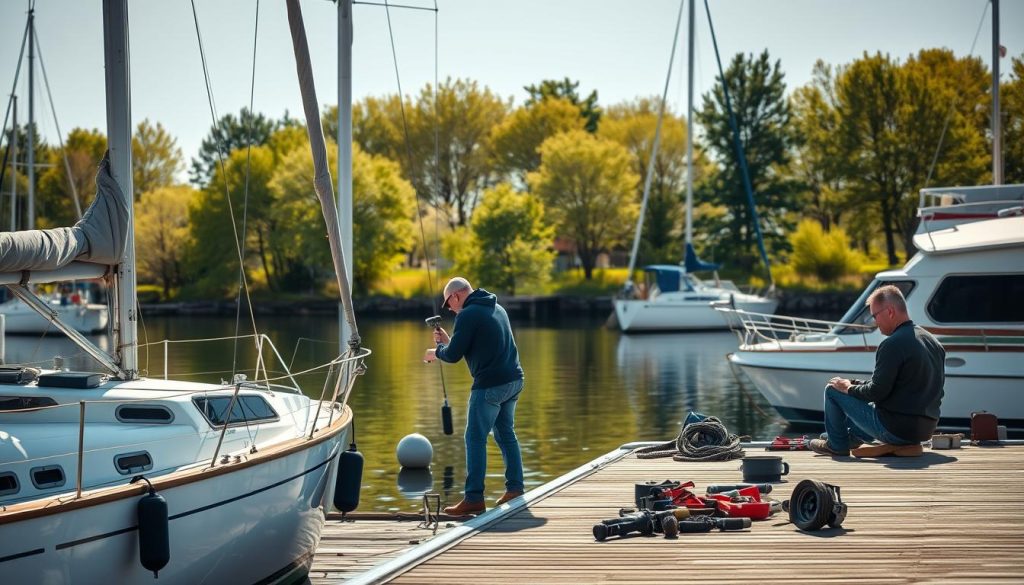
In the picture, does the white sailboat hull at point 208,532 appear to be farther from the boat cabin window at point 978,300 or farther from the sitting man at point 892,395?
the boat cabin window at point 978,300

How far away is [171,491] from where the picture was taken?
30.1 feet

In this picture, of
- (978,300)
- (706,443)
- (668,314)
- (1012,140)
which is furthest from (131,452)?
(1012,140)

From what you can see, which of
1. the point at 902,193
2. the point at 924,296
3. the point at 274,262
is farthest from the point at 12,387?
the point at 274,262

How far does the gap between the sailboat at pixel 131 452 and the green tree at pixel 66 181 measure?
66.8m

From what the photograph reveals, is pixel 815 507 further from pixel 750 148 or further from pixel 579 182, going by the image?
pixel 579 182

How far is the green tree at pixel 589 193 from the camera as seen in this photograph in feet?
266

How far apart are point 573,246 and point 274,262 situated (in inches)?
818

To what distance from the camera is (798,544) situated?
28.1ft

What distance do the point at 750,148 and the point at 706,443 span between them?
63824 millimetres

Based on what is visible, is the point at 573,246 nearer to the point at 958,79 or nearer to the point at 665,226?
the point at 665,226

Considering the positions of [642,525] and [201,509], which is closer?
[642,525]

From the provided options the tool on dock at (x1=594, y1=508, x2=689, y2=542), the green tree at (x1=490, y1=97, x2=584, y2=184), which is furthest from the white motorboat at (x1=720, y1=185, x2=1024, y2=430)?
the green tree at (x1=490, y1=97, x2=584, y2=184)

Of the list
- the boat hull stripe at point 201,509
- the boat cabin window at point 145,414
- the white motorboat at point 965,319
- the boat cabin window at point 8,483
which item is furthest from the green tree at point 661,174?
the boat cabin window at point 8,483

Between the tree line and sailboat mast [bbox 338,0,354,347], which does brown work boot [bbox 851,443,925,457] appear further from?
the tree line
